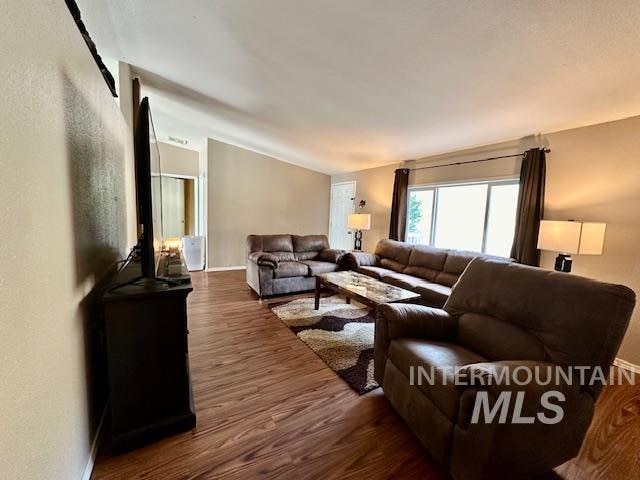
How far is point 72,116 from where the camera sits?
1.21 m

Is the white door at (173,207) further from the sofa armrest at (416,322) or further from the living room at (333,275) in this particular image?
the sofa armrest at (416,322)

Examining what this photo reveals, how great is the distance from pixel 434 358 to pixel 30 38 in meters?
2.13

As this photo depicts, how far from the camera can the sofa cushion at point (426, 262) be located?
3.71 m

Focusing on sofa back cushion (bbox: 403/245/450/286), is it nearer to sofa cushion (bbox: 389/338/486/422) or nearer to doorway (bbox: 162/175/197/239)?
sofa cushion (bbox: 389/338/486/422)

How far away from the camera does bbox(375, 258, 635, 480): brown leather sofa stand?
1.20m

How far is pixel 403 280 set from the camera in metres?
3.55

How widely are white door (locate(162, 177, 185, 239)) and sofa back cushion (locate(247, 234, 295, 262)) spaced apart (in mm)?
3593

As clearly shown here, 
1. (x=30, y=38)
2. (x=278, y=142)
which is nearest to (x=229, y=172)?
(x=278, y=142)

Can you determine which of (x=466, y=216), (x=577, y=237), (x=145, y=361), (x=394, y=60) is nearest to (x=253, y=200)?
(x=466, y=216)

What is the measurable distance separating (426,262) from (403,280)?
0.57 m

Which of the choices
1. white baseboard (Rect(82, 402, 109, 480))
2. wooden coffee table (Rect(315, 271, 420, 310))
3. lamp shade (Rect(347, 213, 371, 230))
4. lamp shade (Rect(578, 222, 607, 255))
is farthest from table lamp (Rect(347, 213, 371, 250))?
white baseboard (Rect(82, 402, 109, 480))

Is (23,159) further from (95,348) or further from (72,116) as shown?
(95,348)

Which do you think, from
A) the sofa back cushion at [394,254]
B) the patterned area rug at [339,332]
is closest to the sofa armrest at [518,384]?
the patterned area rug at [339,332]

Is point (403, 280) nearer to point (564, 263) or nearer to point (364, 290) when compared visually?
point (364, 290)
